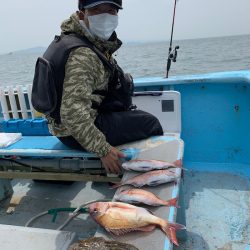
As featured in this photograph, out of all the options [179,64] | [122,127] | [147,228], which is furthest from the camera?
[179,64]

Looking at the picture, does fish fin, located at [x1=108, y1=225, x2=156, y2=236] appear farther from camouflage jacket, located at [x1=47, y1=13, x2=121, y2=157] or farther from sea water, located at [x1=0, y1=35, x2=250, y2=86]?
Result: sea water, located at [x1=0, y1=35, x2=250, y2=86]

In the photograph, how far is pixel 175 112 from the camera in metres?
4.00

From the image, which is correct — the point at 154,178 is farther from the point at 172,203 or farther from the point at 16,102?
the point at 16,102

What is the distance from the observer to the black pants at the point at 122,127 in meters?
3.06

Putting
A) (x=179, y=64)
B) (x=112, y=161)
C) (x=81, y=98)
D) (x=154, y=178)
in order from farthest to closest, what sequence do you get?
(x=179, y=64) < (x=112, y=161) < (x=81, y=98) < (x=154, y=178)

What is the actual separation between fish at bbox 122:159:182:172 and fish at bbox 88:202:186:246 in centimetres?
56

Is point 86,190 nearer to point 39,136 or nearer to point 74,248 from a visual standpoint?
point 39,136

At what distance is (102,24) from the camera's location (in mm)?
2822

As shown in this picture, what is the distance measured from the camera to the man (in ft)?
8.34

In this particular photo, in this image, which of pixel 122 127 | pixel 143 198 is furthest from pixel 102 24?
pixel 143 198

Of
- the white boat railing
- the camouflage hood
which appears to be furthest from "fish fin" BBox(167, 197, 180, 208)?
the white boat railing

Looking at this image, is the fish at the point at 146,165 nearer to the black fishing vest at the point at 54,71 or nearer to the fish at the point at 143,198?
the fish at the point at 143,198

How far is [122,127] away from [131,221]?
4.20 feet

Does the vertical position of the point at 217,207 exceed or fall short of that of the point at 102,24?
it falls short
